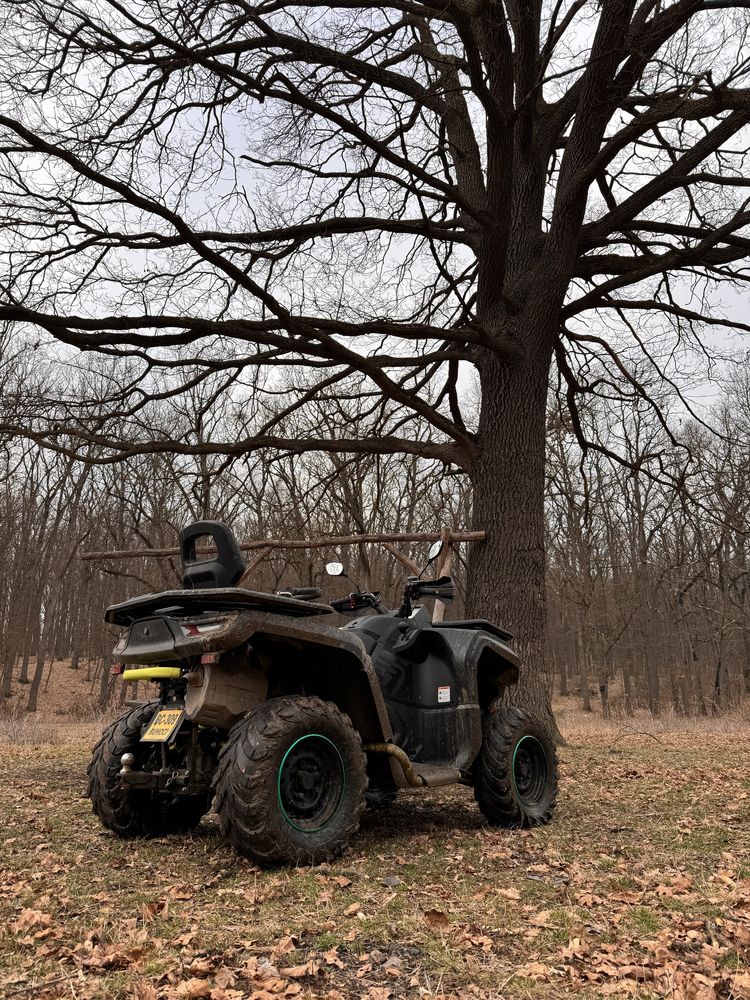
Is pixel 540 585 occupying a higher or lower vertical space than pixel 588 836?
higher

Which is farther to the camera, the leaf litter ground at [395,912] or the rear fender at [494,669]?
the rear fender at [494,669]

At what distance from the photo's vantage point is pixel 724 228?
8773 mm

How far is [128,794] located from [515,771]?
2689 mm

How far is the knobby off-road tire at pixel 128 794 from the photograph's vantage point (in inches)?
198

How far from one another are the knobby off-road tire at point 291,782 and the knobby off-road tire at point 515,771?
4.45ft

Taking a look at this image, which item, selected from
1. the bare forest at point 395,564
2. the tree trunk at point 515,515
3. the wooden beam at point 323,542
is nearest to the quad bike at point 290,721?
the tree trunk at point 515,515

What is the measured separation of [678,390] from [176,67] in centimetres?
849

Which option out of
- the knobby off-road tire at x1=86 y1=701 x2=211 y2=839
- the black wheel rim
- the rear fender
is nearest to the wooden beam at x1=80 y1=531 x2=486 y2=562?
the rear fender

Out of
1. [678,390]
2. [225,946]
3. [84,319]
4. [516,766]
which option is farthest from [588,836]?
[678,390]

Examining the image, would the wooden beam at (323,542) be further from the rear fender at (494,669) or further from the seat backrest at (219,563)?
the seat backrest at (219,563)

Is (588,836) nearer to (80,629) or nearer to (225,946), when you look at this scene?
(225,946)

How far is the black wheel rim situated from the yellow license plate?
2600 millimetres

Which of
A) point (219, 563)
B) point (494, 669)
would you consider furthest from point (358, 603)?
point (219, 563)

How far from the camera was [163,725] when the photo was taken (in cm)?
460
